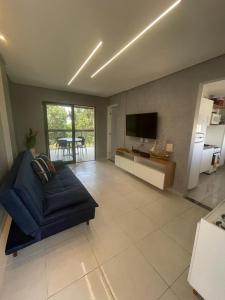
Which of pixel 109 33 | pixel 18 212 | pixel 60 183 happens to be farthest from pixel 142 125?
pixel 18 212

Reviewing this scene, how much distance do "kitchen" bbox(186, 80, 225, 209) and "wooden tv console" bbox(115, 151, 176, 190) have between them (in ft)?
1.38

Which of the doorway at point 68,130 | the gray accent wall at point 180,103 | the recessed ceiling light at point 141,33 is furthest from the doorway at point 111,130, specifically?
the recessed ceiling light at point 141,33

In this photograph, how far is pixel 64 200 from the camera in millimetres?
1702

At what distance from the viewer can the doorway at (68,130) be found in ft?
14.2

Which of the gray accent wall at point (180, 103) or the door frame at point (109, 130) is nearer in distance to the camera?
the gray accent wall at point (180, 103)

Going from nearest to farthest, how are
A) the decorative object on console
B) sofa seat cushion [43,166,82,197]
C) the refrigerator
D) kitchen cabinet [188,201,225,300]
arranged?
1. kitchen cabinet [188,201,225,300]
2. sofa seat cushion [43,166,82,197]
3. the refrigerator
4. the decorative object on console

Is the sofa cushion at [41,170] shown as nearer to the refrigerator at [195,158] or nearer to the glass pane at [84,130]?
the glass pane at [84,130]

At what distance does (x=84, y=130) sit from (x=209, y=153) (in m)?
4.05

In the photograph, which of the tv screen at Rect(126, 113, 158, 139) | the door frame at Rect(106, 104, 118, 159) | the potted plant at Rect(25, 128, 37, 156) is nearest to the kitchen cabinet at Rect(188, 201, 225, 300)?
the tv screen at Rect(126, 113, 158, 139)

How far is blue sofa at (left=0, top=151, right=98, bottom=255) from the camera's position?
1.24 m

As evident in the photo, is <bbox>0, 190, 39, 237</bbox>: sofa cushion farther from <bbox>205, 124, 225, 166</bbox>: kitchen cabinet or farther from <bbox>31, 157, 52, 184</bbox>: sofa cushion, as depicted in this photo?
<bbox>205, 124, 225, 166</bbox>: kitchen cabinet

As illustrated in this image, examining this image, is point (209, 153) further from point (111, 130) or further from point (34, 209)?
point (34, 209)

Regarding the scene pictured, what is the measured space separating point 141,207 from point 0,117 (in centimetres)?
274

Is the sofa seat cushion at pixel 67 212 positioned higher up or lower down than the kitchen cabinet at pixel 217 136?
lower down
